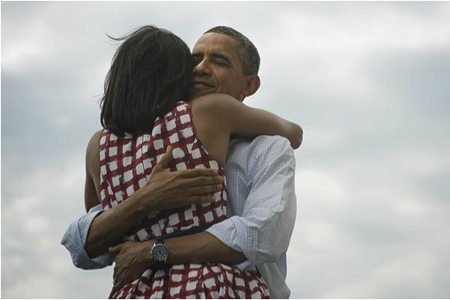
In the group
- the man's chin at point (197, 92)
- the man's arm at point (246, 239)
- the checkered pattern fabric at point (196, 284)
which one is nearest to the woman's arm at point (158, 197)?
the man's arm at point (246, 239)

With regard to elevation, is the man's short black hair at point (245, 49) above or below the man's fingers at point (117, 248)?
above

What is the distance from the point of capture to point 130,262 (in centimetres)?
280

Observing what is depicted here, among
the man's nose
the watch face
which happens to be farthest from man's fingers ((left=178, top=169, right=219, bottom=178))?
the man's nose

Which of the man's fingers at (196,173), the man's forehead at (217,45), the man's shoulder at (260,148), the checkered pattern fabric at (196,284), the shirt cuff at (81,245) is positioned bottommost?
the checkered pattern fabric at (196,284)

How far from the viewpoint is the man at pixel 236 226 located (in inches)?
107

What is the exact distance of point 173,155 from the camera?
2873mm

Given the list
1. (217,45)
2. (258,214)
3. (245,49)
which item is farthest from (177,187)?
(245,49)

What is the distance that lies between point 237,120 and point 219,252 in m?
0.68

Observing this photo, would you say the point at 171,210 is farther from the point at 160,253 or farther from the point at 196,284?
the point at 196,284

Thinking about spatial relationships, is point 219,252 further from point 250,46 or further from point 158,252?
point 250,46

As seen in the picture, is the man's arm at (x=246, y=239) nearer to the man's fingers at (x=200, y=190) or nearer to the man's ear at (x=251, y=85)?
the man's fingers at (x=200, y=190)

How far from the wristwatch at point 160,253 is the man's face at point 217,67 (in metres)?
1.02

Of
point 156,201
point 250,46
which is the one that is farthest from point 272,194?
point 250,46

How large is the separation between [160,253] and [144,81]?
86 cm
